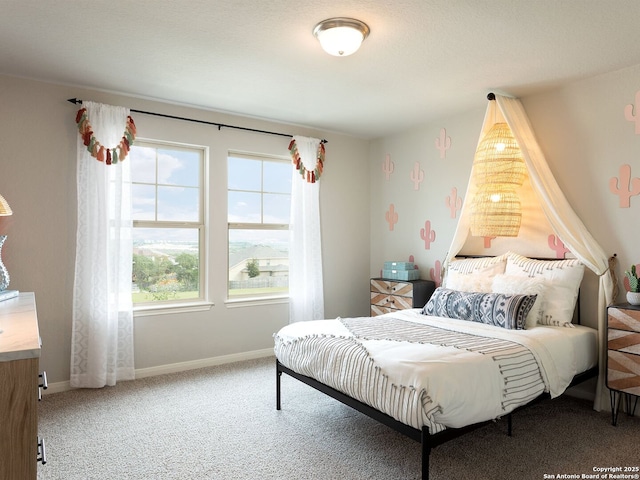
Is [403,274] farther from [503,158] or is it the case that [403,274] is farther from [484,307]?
[503,158]

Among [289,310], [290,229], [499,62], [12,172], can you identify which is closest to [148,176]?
[12,172]

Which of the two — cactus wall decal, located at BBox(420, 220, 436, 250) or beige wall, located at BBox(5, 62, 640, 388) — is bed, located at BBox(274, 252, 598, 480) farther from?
cactus wall decal, located at BBox(420, 220, 436, 250)

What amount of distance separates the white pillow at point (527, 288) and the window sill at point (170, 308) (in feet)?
9.21

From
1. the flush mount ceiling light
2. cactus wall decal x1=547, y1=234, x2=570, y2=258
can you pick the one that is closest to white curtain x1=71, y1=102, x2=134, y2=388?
the flush mount ceiling light

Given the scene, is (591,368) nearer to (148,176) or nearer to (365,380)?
(365,380)

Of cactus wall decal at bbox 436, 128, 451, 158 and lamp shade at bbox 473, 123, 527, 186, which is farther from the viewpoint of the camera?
cactus wall decal at bbox 436, 128, 451, 158

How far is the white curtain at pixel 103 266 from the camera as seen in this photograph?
12.0 ft

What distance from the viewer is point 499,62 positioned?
3.17 metres

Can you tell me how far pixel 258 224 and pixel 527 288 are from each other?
283 centimetres

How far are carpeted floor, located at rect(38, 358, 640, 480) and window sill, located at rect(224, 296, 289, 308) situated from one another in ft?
3.67

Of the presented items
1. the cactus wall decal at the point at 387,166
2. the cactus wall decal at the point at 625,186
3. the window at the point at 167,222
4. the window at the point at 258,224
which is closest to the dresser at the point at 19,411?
the window at the point at 167,222

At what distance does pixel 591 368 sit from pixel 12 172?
4.82 m

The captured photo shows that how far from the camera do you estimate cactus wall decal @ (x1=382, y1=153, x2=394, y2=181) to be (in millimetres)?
5305

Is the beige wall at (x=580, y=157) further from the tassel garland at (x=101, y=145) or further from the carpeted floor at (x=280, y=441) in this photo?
the tassel garland at (x=101, y=145)
